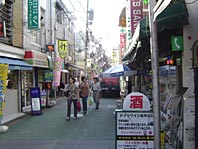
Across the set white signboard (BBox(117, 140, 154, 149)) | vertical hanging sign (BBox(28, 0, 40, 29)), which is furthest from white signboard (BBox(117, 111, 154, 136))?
vertical hanging sign (BBox(28, 0, 40, 29))

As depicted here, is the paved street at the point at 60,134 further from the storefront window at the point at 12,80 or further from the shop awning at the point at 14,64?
the shop awning at the point at 14,64

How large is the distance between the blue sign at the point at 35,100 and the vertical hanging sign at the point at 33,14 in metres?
3.25

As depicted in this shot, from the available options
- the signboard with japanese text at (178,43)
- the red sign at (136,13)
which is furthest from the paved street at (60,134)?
the red sign at (136,13)

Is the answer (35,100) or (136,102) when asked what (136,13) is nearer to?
(35,100)

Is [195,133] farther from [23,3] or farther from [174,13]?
[23,3]

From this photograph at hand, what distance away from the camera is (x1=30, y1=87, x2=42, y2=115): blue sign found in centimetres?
1532

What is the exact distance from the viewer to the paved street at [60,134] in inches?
343

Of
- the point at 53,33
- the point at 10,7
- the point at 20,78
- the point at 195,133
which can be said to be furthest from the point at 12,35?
the point at 195,133

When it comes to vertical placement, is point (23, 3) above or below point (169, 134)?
above

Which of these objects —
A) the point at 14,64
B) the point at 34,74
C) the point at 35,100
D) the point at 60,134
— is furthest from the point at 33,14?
the point at 60,134

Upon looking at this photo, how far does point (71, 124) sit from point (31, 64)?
15.2 feet

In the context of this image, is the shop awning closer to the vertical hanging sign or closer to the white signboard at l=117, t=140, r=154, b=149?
the vertical hanging sign

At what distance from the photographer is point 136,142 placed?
566cm

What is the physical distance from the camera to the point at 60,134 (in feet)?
33.9
